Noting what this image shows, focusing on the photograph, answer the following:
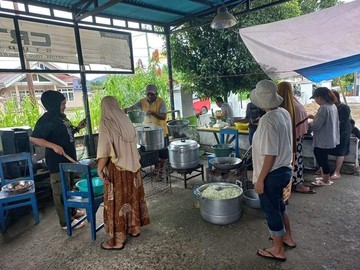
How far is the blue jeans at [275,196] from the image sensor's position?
213cm

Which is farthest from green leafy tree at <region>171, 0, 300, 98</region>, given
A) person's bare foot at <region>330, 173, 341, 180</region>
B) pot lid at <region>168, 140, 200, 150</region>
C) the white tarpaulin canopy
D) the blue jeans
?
the blue jeans

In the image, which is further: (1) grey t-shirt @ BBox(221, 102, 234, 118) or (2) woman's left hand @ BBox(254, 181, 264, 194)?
(1) grey t-shirt @ BBox(221, 102, 234, 118)

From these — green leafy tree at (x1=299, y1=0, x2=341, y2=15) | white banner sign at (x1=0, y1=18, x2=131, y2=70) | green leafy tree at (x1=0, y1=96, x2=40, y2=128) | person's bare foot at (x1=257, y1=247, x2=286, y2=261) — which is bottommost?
person's bare foot at (x1=257, y1=247, x2=286, y2=261)

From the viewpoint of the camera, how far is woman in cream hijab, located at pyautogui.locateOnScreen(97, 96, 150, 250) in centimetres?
256

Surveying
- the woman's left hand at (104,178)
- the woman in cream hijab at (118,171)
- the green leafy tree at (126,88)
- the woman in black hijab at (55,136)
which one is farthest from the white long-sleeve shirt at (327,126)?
the green leafy tree at (126,88)

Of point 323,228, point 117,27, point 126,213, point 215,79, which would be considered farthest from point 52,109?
point 215,79

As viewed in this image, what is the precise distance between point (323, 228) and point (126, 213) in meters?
2.32

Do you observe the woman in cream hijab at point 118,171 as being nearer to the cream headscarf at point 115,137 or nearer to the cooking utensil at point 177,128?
the cream headscarf at point 115,137

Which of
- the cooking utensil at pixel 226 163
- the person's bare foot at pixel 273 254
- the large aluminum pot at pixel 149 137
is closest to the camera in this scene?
the person's bare foot at pixel 273 254

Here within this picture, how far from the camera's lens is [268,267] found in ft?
7.52

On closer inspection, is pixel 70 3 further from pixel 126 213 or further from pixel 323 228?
pixel 323 228

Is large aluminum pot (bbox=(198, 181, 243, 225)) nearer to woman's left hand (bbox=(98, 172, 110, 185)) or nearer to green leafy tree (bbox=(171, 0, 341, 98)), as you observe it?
woman's left hand (bbox=(98, 172, 110, 185))

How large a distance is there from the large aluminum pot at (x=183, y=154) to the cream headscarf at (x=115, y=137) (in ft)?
4.68

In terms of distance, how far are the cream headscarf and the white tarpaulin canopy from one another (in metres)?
2.59
